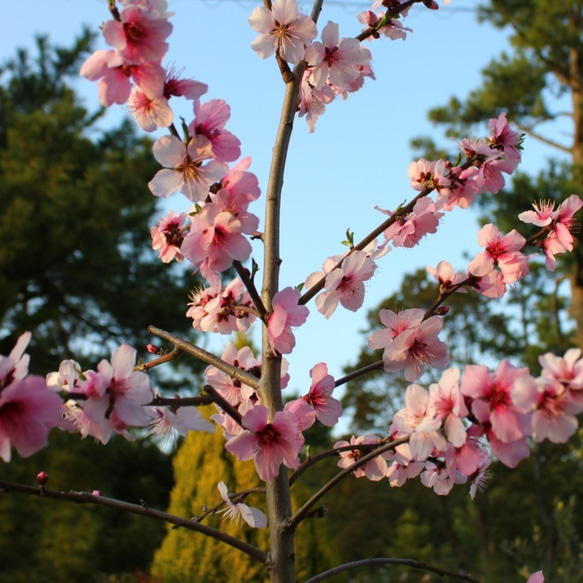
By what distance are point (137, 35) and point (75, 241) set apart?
8.48 m

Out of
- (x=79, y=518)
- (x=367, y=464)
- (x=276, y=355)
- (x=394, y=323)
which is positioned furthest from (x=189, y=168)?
(x=79, y=518)

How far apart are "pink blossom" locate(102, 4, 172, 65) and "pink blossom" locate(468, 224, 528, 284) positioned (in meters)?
0.67

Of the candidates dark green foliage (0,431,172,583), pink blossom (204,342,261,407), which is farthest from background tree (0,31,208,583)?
pink blossom (204,342,261,407)

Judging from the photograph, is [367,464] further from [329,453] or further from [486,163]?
[486,163]

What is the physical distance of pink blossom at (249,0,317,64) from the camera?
1202 mm

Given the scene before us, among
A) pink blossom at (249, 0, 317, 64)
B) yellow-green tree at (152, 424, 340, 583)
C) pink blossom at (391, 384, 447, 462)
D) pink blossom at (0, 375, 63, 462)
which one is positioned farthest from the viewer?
yellow-green tree at (152, 424, 340, 583)

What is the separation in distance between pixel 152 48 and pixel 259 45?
0.33m

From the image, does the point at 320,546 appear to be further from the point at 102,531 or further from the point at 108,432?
the point at 102,531

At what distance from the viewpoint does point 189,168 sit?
1.01 metres

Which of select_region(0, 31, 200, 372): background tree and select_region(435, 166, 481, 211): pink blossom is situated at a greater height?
select_region(0, 31, 200, 372): background tree

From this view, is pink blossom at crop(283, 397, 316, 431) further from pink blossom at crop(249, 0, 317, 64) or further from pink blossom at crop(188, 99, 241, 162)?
pink blossom at crop(249, 0, 317, 64)

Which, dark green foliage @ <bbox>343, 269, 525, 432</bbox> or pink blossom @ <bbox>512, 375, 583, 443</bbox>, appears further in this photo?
dark green foliage @ <bbox>343, 269, 525, 432</bbox>

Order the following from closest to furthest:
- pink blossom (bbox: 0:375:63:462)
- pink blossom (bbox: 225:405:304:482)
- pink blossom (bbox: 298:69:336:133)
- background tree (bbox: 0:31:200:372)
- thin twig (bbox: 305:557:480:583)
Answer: pink blossom (bbox: 0:375:63:462) → pink blossom (bbox: 225:405:304:482) → thin twig (bbox: 305:557:480:583) → pink blossom (bbox: 298:69:336:133) → background tree (bbox: 0:31:200:372)

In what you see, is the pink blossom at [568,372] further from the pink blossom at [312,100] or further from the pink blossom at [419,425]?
the pink blossom at [312,100]
